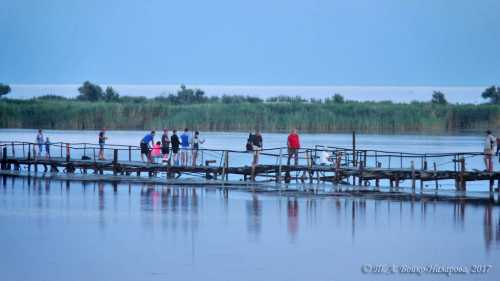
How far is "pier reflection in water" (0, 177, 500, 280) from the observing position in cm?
2281

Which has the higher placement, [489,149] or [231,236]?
[489,149]

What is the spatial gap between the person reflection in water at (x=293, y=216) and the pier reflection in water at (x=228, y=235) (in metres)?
0.03

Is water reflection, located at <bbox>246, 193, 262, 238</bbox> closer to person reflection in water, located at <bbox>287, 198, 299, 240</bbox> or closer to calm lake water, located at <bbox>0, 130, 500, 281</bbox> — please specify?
calm lake water, located at <bbox>0, 130, 500, 281</bbox>

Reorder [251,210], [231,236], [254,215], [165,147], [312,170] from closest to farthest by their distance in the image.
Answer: [231,236], [254,215], [251,210], [312,170], [165,147]

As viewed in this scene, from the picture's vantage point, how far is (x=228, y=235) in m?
27.8

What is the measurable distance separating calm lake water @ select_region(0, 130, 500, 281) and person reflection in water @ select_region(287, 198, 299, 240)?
0.03m

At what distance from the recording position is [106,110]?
94.7 meters

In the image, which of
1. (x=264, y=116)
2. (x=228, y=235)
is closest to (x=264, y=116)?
(x=264, y=116)

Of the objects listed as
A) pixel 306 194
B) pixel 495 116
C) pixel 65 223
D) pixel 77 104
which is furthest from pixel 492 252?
pixel 77 104

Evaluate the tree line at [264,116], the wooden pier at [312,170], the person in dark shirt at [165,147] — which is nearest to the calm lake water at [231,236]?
the wooden pier at [312,170]

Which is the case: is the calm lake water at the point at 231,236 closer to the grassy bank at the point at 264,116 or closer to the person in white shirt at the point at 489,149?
the person in white shirt at the point at 489,149

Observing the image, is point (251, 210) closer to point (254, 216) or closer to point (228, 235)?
point (254, 216)

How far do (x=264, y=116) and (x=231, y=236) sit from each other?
6712 cm

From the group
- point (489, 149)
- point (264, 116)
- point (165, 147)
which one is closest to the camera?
point (489, 149)
